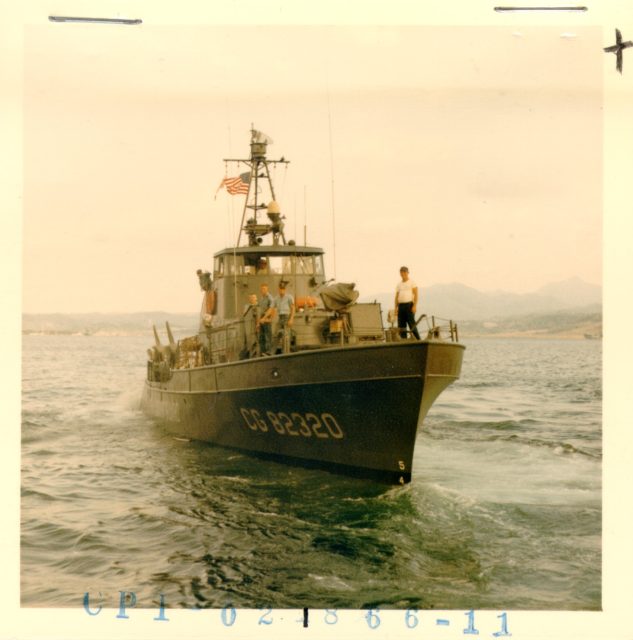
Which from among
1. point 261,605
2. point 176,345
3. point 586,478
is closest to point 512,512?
point 586,478

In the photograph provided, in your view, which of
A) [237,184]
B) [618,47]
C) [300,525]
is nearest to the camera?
[618,47]

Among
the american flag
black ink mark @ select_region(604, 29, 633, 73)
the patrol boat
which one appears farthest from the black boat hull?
black ink mark @ select_region(604, 29, 633, 73)

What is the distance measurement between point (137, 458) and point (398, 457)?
5.90m

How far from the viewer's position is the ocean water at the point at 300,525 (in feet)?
29.4

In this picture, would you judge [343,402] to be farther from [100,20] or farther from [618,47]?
[100,20]

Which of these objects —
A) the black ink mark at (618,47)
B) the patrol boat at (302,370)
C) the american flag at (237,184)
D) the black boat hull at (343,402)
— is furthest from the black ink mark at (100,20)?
the black boat hull at (343,402)

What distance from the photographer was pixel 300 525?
11383mm

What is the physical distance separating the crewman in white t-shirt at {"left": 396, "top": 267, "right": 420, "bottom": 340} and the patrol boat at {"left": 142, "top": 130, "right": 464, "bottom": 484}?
27 centimetres

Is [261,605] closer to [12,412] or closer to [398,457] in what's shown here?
[12,412]

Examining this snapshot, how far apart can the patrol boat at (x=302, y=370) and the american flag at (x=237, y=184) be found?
35 mm

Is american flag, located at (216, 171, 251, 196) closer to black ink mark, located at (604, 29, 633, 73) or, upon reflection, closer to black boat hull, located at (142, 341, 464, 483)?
black boat hull, located at (142, 341, 464, 483)

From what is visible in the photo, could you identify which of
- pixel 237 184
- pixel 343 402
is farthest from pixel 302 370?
pixel 237 184

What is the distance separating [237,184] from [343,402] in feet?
15.8

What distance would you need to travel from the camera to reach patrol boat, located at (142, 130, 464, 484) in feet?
40.9
